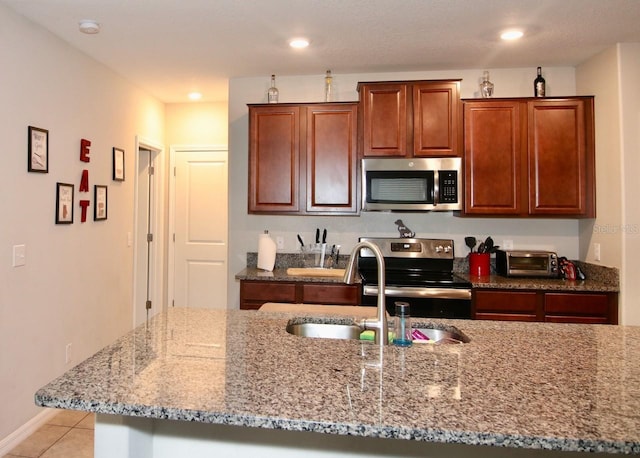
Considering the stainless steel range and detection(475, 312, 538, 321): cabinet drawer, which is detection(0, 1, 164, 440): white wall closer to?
the stainless steel range

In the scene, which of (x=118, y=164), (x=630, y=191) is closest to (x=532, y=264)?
(x=630, y=191)

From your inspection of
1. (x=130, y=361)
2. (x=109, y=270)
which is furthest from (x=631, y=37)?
(x=109, y=270)

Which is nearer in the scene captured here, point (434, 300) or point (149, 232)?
point (434, 300)

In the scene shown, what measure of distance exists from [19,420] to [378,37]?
3.37 metres

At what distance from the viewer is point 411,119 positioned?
3221 millimetres

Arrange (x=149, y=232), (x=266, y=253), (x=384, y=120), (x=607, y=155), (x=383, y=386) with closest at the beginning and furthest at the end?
(x=383, y=386)
(x=607, y=155)
(x=384, y=120)
(x=266, y=253)
(x=149, y=232)

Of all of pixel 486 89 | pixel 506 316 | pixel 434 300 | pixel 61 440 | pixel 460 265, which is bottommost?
pixel 61 440

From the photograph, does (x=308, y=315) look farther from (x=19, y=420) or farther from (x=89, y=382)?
(x=19, y=420)

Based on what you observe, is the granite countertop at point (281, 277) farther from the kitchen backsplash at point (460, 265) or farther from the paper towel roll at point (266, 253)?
the kitchen backsplash at point (460, 265)

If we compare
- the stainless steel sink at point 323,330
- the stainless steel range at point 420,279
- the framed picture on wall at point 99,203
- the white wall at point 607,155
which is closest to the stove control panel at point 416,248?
the stainless steel range at point 420,279

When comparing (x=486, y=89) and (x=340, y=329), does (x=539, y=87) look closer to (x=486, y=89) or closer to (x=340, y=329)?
(x=486, y=89)

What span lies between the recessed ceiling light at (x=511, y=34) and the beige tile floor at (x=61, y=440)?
3692mm

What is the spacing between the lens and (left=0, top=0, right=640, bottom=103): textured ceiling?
2432mm

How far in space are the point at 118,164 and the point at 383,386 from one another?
11.2 ft
